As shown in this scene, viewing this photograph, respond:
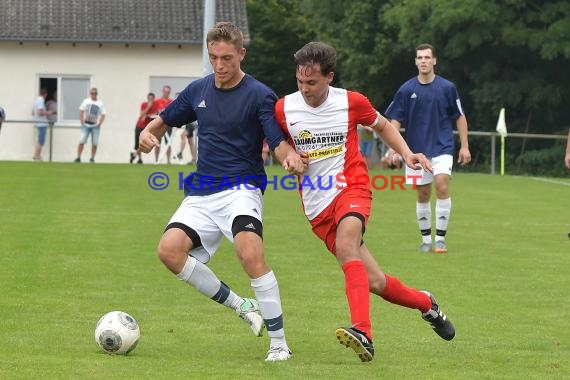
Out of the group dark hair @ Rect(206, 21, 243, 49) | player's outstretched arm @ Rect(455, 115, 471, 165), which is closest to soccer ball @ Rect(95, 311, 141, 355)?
dark hair @ Rect(206, 21, 243, 49)

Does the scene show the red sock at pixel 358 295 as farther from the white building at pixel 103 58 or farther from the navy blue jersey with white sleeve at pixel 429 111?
the white building at pixel 103 58

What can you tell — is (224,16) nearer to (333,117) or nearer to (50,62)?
(50,62)

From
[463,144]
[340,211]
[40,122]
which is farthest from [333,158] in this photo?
[40,122]

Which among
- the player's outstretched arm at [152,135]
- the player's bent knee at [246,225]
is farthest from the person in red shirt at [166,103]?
the player's bent knee at [246,225]

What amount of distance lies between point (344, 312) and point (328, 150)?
2231 millimetres

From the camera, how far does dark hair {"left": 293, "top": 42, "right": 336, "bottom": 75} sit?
828cm

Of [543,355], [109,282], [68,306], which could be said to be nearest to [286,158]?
[543,355]

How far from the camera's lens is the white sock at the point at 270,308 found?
8.27 meters

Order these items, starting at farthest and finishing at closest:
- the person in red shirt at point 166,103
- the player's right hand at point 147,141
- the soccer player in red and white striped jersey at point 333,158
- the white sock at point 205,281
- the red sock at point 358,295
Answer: the person in red shirt at point 166,103 < the player's right hand at point 147,141 < the white sock at point 205,281 < the soccer player in red and white striped jersey at point 333,158 < the red sock at point 358,295

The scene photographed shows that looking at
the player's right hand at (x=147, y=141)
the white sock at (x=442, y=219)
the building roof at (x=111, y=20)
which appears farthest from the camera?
the building roof at (x=111, y=20)

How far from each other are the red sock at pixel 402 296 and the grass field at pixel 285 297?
0.94ft

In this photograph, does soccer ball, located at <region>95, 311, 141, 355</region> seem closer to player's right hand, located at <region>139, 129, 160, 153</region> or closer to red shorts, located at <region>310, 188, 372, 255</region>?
player's right hand, located at <region>139, 129, 160, 153</region>

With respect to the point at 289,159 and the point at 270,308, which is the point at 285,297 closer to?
the point at 270,308

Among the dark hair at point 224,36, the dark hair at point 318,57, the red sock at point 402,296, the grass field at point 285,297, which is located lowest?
the grass field at point 285,297
